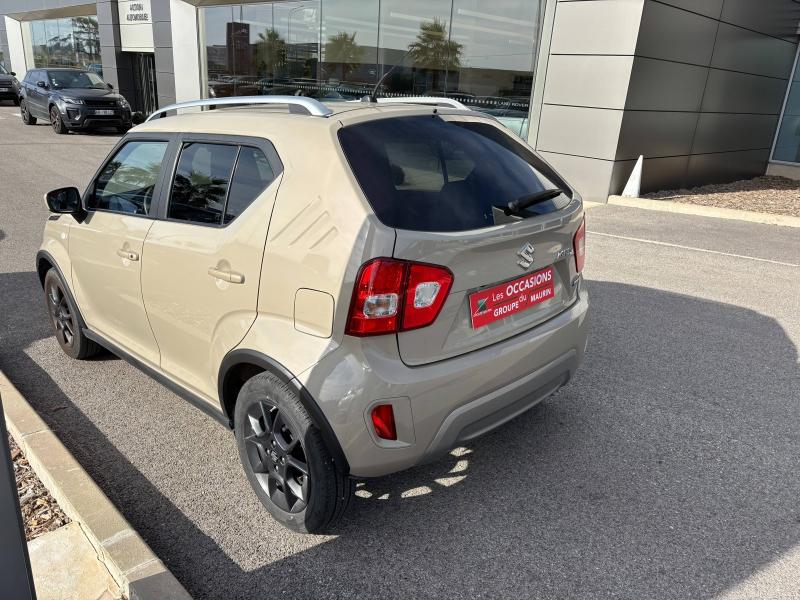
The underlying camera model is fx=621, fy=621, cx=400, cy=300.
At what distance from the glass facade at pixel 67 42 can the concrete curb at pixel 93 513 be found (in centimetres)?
2757

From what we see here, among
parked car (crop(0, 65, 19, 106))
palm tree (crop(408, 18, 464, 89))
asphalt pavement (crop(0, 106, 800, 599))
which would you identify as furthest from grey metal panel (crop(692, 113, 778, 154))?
parked car (crop(0, 65, 19, 106))

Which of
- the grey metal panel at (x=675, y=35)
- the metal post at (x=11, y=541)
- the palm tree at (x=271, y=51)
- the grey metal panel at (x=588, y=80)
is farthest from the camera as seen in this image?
the palm tree at (x=271, y=51)

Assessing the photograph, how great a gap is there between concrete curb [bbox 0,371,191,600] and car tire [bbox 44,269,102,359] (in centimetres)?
71

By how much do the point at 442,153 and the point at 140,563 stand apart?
82.4 inches

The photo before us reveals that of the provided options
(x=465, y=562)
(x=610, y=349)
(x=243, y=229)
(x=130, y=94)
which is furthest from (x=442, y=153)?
(x=130, y=94)

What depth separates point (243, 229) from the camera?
2.64 metres

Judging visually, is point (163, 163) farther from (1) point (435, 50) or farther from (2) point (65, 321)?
(1) point (435, 50)

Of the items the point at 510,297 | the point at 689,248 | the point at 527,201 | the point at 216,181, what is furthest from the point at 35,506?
the point at 689,248

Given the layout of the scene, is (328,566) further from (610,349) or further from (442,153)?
(610,349)

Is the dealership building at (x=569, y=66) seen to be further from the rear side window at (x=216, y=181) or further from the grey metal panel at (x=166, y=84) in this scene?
the rear side window at (x=216, y=181)

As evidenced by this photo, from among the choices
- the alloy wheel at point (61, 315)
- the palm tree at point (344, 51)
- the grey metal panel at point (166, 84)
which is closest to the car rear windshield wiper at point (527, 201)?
the alloy wheel at point (61, 315)

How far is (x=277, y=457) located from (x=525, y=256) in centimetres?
138

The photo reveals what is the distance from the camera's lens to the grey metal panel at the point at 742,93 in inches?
500

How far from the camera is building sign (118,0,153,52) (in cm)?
2192
